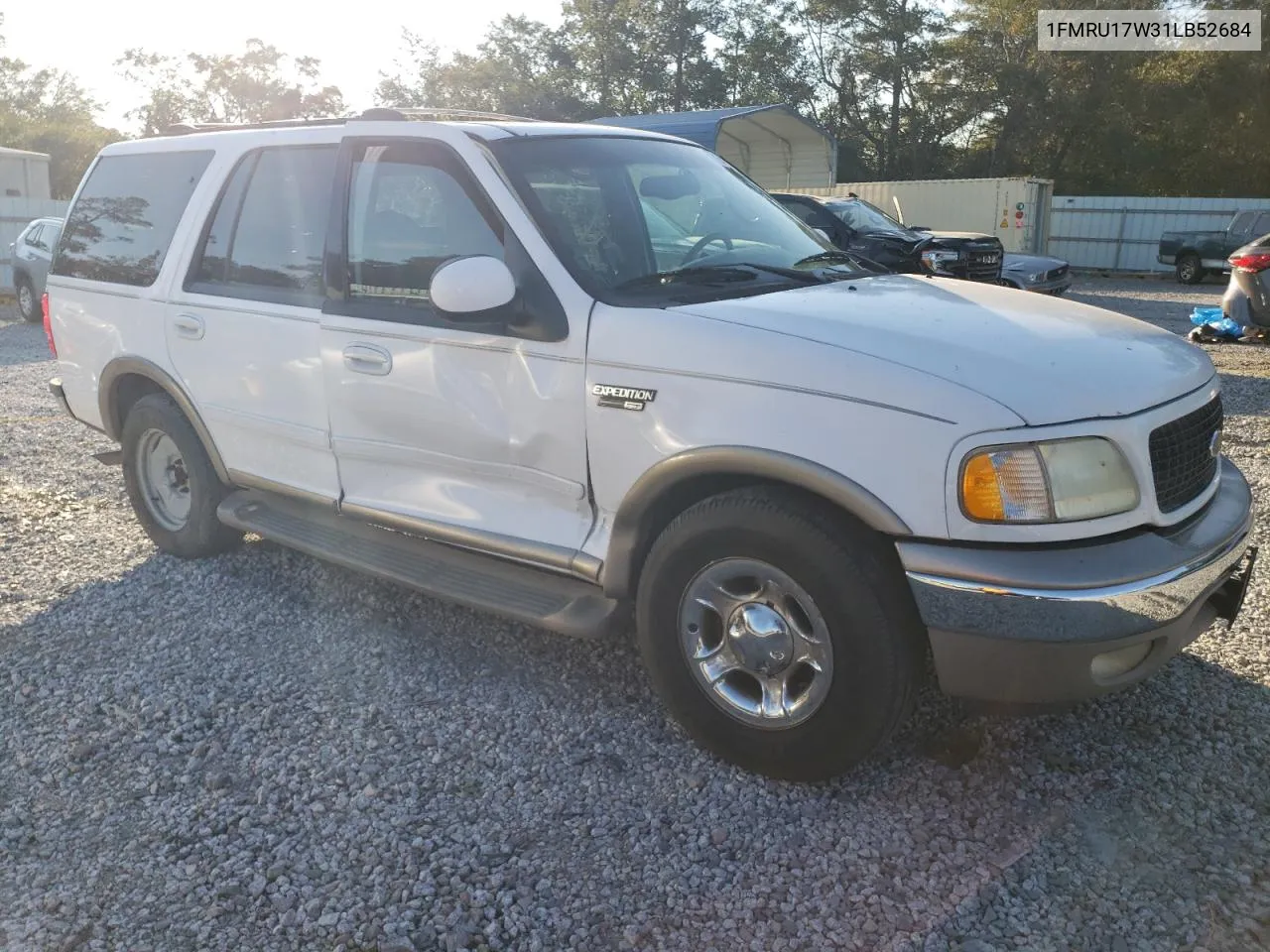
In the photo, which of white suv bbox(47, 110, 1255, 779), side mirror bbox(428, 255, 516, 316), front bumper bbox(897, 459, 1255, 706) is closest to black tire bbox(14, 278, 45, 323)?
white suv bbox(47, 110, 1255, 779)

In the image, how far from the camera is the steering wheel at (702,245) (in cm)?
367

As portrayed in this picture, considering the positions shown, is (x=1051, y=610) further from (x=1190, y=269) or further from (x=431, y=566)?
(x=1190, y=269)

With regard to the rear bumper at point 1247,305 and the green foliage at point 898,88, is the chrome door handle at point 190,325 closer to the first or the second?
the rear bumper at point 1247,305

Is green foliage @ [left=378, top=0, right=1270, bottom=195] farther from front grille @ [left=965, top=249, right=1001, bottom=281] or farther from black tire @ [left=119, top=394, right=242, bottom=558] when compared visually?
black tire @ [left=119, top=394, right=242, bottom=558]

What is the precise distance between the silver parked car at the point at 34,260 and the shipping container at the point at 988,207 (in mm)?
15350

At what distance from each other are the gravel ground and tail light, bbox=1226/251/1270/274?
22.0 ft

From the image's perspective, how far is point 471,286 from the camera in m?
3.26

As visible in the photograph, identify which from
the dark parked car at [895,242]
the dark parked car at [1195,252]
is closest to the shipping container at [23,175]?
the dark parked car at [895,242]

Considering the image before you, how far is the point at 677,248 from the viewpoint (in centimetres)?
370

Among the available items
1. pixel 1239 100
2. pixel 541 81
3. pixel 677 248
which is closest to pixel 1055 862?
pixel 677 248

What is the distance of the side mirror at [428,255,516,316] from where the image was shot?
10.7 feet

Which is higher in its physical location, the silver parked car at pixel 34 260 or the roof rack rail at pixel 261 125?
the roof rack rail at pixel 261 125

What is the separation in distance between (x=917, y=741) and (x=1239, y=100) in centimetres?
3938

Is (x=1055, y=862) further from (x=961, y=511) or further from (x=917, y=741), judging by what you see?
(x=961, y=511)
